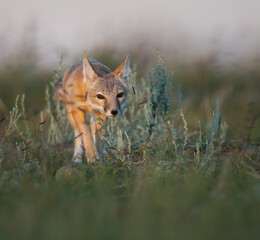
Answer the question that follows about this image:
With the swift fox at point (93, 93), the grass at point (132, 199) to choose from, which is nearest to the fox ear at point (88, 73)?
the swift fox at point (93, 93)

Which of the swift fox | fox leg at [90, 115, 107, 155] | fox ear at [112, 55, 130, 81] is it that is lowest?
fox leg at [90, 115, 107, 155]

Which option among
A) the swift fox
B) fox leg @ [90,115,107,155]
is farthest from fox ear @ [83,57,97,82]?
A: fox leg @ [90,115,107,155]

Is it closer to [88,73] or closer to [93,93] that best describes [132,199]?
[93,93]

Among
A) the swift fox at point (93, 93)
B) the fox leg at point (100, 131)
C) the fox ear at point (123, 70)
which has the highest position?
the fox ear at point (123, 70)

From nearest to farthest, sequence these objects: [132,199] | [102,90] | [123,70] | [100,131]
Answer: [132,199]
[100,131]
[102,90]
[123,70]

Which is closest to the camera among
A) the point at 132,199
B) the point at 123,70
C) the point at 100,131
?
the point at 132,199

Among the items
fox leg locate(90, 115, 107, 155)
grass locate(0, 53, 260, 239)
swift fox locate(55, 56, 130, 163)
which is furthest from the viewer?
swift fox locate(55, 56, 130, 163)

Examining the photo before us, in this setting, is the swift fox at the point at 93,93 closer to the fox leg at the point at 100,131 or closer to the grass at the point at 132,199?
the fox leg at the point at 100,131

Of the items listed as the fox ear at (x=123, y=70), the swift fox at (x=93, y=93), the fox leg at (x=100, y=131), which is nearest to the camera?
the fox leg at (x=100, y=131)

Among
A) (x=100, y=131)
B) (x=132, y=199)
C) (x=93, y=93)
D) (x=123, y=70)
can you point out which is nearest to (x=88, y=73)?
(x=93, y=93)

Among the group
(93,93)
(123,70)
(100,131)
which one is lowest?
(100,131)

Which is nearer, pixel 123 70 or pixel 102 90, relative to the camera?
pixel 102 90

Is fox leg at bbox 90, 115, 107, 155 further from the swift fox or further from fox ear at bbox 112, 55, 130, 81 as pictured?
fox ear at bbox 112, 55, 130, 81

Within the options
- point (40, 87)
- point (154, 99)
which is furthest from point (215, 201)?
point (40, 87)
